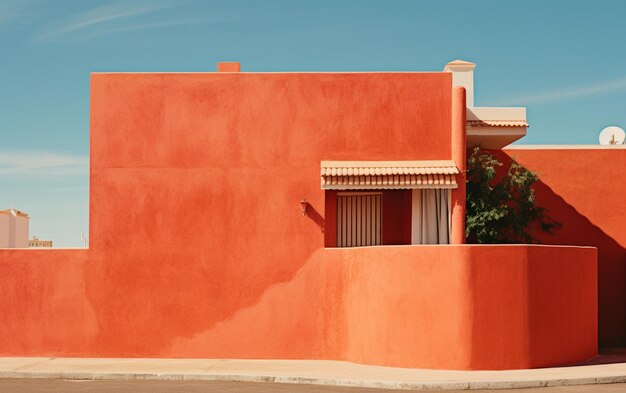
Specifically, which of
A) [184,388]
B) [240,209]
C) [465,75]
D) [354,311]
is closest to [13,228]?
[240,209]

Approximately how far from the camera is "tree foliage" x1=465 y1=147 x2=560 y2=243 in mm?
20984

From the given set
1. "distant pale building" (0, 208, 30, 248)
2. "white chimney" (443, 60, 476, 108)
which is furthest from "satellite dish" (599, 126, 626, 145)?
"distant pale building" (0, 208, 30, 248)

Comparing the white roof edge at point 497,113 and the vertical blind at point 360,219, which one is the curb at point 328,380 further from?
the white roof edge at point 497,113

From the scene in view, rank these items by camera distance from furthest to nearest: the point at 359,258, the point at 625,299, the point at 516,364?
the point at 625,299, the point at 359,258, the point at 516,364

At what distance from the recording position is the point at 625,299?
2317 cm

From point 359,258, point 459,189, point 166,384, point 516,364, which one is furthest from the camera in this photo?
point 459,189

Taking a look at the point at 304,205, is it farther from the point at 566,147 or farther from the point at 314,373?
the point at 566,147

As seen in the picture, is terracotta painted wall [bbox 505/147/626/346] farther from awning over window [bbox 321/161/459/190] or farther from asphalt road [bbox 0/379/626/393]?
asphalt road [bbox 0/379/626/393]

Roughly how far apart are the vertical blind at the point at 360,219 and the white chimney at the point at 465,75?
4.57 metres

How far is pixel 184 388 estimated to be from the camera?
15188mm

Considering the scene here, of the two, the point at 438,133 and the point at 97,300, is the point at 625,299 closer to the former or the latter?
the point at 438,133

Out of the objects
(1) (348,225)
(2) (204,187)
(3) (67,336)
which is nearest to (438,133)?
(1) (348,225)

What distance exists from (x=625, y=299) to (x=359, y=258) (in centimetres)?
837

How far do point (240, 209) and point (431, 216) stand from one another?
4.18 m
